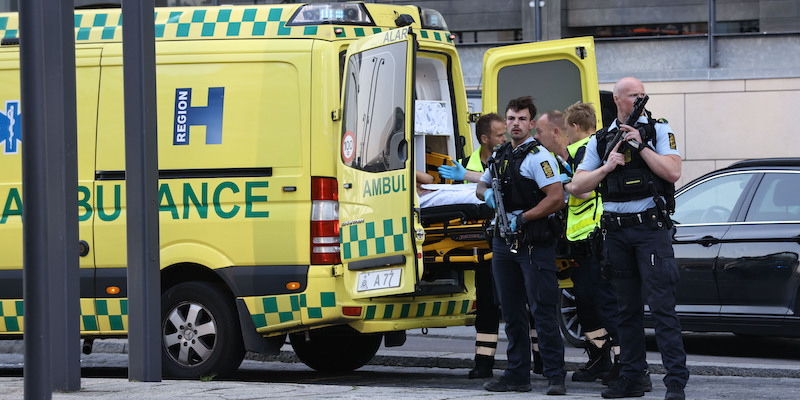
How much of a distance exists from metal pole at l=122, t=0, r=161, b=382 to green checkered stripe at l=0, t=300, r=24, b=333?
1.15 metres

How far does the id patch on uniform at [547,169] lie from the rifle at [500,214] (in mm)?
277

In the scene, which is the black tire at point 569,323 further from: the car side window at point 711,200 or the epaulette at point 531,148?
the epaulette at point 531,148

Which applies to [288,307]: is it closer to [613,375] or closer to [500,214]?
[500,214]

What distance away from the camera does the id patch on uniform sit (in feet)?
23.1

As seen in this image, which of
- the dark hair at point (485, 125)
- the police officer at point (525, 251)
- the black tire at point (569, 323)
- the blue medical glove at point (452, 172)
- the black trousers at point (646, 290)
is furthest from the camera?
the black tire at point (569, 323)

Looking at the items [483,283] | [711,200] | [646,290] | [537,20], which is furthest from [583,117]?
[537,20]

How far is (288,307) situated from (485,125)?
1927mm

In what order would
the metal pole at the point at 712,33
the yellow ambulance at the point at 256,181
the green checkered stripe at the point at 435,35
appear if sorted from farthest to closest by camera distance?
the metal pole at the point at 712,33
the green checkered stripe at the point at 435,35
the yellow ambulance at the point at 256,181

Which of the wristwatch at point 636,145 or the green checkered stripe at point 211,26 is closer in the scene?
the wristwatch at point 636,145

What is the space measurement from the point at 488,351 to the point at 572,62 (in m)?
2.61

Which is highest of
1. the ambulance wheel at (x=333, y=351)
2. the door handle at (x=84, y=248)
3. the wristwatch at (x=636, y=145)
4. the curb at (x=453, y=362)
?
the wristwatch at (x=636, y=145)

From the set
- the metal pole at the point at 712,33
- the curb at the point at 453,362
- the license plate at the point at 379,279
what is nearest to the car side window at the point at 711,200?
the curb at the point at 453,362

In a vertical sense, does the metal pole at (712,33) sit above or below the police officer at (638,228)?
above

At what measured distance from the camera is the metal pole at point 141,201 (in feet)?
23.2
